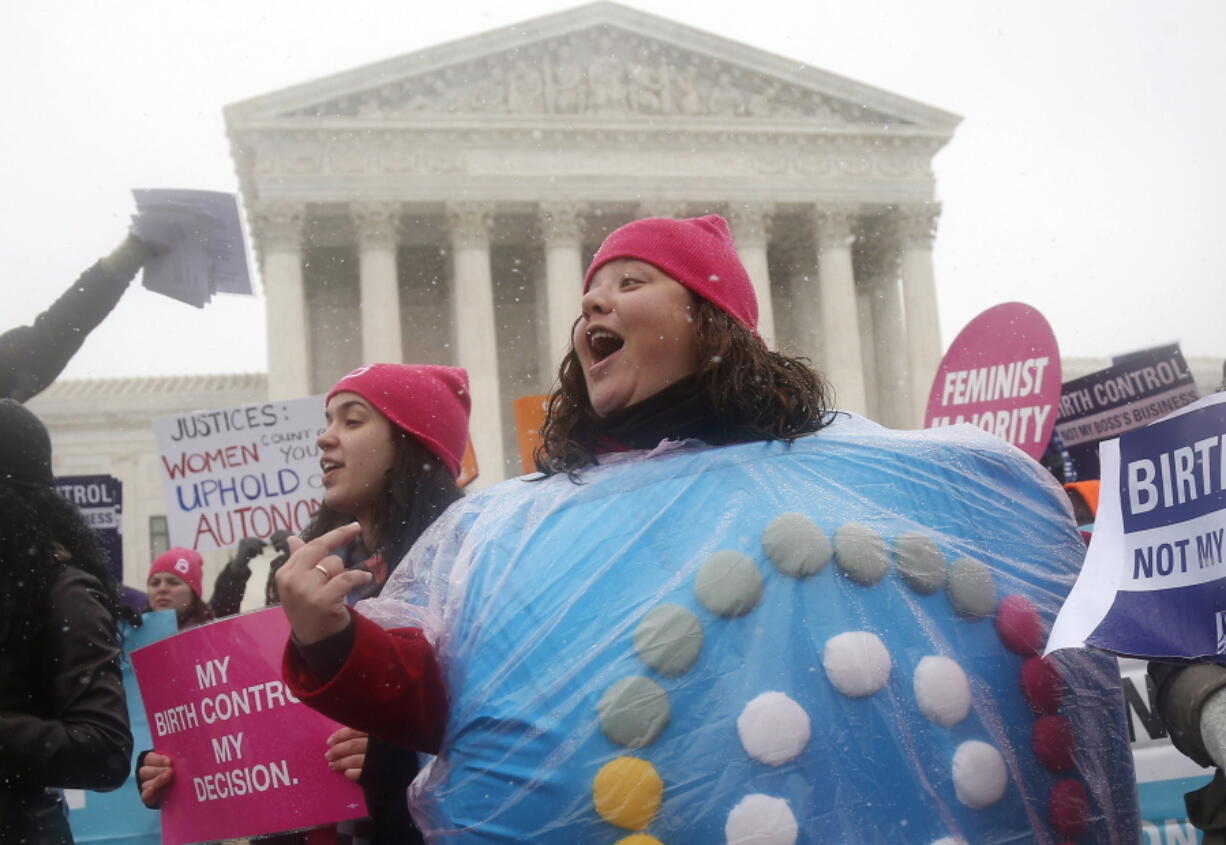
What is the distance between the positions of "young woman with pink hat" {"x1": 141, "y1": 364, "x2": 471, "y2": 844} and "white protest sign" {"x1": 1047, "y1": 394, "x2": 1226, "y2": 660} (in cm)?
140

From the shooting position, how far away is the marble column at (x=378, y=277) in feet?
86.5

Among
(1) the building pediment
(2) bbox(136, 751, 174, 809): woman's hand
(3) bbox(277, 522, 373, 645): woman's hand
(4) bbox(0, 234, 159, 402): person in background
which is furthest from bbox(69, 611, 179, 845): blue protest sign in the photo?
(1) the building pediment

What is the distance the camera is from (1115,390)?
727cm

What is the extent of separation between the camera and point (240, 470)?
7.83 m

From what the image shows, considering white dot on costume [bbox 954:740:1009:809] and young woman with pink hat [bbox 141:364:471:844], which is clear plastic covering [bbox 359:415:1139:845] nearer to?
white dot on costume [bbox 954:740:1009:809]

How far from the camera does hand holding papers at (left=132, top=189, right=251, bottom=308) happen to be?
3656 mm

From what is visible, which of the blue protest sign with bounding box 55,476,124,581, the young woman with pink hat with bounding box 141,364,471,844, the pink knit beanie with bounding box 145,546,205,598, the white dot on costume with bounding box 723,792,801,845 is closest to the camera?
the white dot on costume with bounding box 723,792,801,845

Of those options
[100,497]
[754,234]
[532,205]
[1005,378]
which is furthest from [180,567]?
[754,234]

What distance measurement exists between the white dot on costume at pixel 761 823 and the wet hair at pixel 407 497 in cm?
130

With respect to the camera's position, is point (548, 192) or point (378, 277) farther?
point (548, 192)

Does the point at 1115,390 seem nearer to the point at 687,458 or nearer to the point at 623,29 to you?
the point at 687,458

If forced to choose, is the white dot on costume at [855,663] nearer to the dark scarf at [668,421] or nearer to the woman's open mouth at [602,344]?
the dark scarf at [668,421]

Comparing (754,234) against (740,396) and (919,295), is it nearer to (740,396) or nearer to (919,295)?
(919,295)

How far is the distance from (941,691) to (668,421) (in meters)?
0.56
